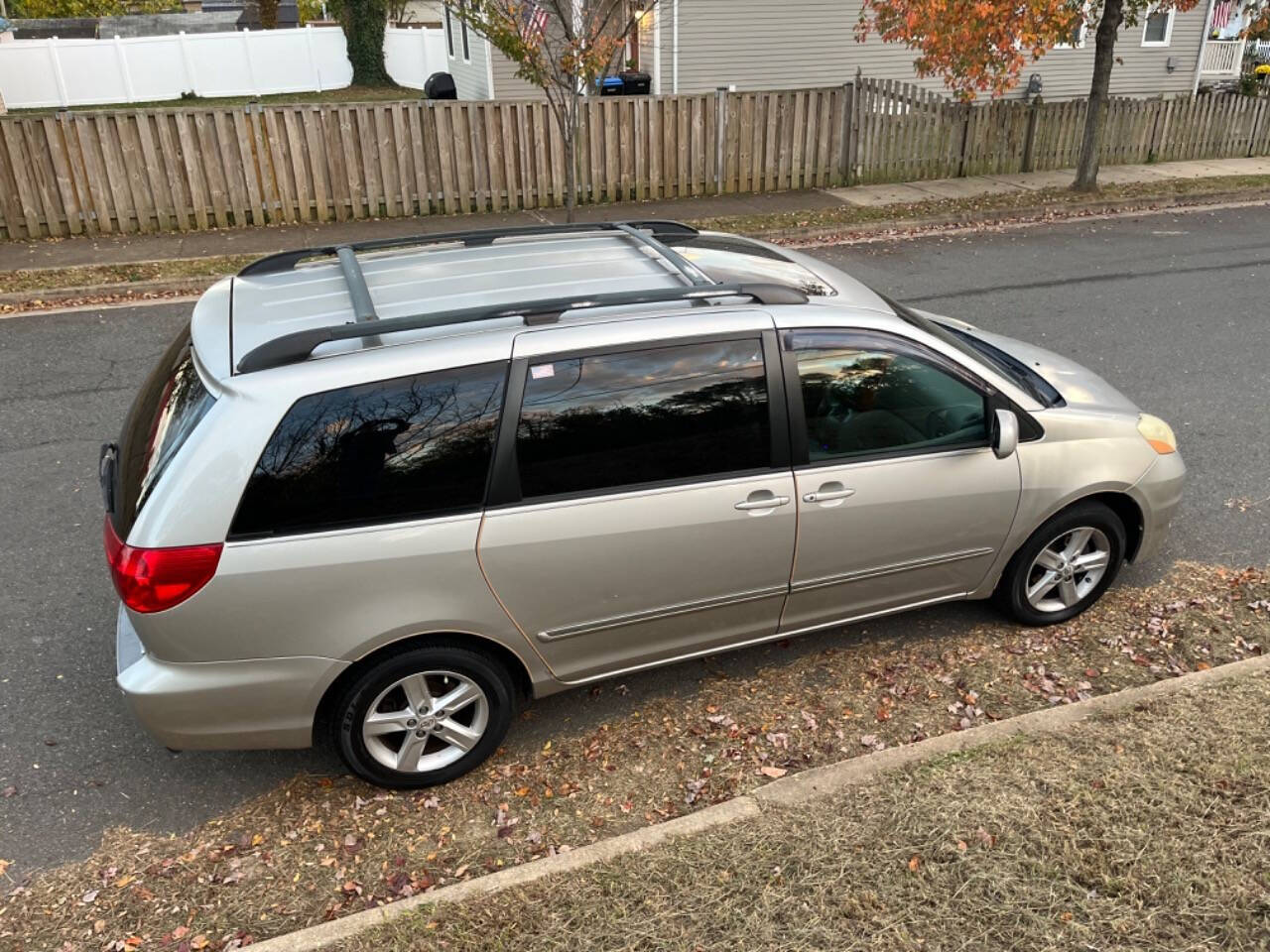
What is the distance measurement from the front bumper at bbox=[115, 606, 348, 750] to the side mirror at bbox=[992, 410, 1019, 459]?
8.65ft

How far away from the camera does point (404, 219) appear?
1272cm

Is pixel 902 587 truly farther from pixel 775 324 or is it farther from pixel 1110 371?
pixel 1110 371

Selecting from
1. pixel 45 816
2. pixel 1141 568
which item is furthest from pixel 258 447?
pixel 1141 568

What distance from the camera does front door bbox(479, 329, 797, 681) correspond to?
333cm

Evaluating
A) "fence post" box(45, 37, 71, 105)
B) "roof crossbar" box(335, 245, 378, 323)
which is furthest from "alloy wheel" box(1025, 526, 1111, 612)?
"fence post" box(45, 37, 71, 105)

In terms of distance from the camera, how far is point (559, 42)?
12164 millimetres

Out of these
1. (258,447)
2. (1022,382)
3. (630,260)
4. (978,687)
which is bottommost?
(978,687)

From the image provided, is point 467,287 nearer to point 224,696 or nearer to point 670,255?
point 670,255

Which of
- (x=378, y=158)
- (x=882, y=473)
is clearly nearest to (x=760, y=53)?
(x=378, y=158)

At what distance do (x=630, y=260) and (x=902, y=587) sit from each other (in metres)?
1.81

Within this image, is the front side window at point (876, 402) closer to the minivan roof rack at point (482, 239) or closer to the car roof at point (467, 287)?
the car roof at point (467, 287)

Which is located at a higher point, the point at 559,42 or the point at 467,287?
the point at 559,42

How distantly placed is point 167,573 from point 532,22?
9.40 meters

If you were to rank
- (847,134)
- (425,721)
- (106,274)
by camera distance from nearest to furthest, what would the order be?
(425,721) < (106,274) < (847,134)
